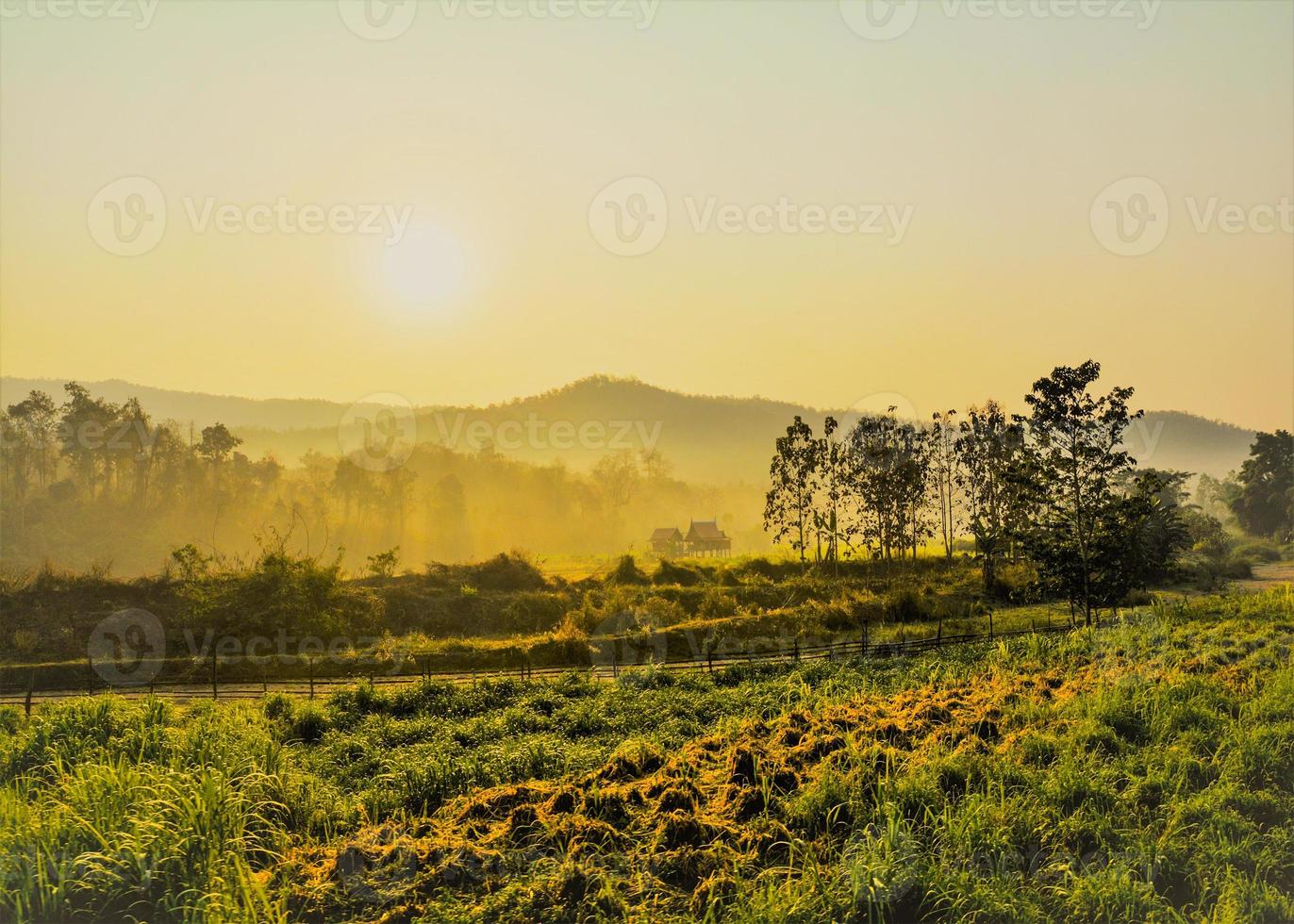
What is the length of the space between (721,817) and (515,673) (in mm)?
21749

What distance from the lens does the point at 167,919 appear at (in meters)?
8.47

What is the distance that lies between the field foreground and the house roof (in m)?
95.7

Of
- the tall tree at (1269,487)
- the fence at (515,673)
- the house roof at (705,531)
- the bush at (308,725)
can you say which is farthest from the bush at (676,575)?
the tall tree at (1269,487)

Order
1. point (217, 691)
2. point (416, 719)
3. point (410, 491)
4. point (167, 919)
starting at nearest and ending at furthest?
1. point (167, 919)
2. point (416, 719)
3. point (217, 691)
4. point (410, 491)

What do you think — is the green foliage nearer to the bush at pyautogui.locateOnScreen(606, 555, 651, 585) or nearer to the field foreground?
the bush at pyautogui.locateOnScreen(606, 555, 651, 585)

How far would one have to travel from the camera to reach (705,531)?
11512 cm

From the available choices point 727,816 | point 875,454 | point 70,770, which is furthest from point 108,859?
point 875,454

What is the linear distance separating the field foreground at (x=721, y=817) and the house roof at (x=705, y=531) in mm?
95691

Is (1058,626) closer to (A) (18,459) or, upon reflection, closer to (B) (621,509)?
(A) (18,459)

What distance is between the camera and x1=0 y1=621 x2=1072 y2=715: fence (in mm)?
28172

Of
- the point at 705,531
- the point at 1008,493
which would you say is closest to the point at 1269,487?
the point at 1008,493

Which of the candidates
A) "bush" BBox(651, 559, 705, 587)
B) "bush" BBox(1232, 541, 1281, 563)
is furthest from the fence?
"bush" BBox(1232, 541, 1281, 563)

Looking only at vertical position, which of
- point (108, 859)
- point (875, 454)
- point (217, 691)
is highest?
point (875, 454)

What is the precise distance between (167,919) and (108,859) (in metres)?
1.16
